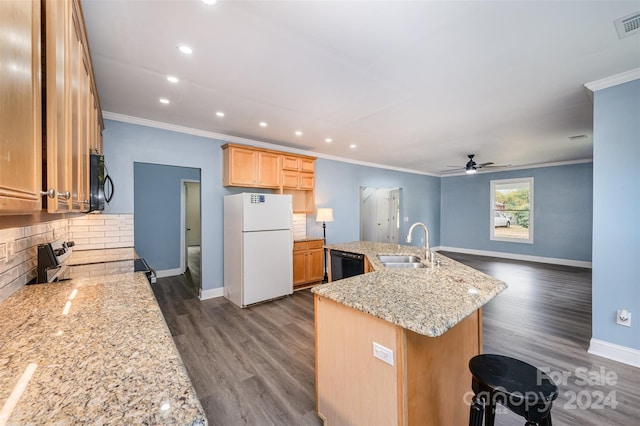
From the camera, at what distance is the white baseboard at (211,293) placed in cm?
407

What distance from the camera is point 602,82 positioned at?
2.50 meters

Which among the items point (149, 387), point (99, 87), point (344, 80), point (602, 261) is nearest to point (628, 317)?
point (602, 261)

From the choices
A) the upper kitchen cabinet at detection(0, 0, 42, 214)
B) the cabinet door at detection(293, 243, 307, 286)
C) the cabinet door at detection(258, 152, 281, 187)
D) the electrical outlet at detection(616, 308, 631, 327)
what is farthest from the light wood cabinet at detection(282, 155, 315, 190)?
the electrical outlet at detection(616, 308, 631, 327)

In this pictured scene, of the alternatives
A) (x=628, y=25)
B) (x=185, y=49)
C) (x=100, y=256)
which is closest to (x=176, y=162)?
(x=100, y=256)

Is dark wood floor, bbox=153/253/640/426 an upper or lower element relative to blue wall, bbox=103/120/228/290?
lower

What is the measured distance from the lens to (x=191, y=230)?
703cm

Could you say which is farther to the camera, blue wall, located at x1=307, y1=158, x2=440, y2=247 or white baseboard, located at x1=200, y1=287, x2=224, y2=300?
blue wall, located at x1=307, y1=158, x2=440, y2=247

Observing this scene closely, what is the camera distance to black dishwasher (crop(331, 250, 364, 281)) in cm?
325

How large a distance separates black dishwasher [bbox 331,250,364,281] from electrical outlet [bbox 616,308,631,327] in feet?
7.87

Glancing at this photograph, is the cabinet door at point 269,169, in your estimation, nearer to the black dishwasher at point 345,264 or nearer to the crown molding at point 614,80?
the black dishwasher at point 345,264

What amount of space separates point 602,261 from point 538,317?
4.33 feet

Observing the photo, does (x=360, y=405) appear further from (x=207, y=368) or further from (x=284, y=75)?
(x=284, y=75)

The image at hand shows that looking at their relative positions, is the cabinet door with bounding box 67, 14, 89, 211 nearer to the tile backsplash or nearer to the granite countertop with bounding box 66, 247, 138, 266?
the tile backsplash

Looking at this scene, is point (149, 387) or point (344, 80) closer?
point (149, 387)
